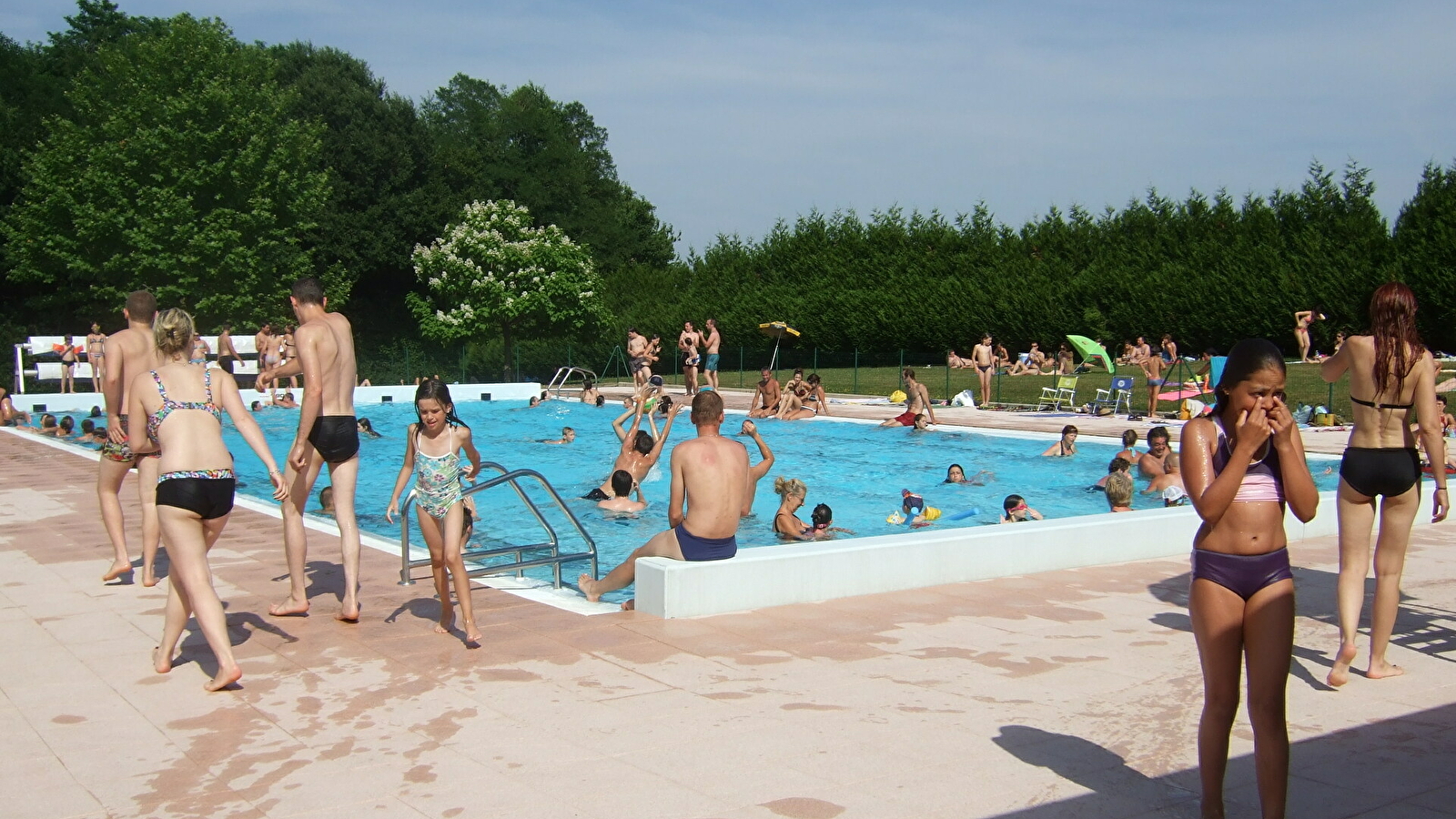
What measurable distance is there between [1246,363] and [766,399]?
21448 mm

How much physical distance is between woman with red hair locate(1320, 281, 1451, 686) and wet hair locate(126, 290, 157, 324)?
6499 mm

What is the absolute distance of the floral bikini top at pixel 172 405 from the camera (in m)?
5.34

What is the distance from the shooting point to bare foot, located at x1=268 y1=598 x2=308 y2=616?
6.59 meters

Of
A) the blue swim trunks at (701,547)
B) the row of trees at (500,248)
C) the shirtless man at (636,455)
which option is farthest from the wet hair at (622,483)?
the row of trees at (500,248)

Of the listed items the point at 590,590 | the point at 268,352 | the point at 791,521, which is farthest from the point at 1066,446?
the point at 268,352

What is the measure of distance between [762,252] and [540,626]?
38.1 m

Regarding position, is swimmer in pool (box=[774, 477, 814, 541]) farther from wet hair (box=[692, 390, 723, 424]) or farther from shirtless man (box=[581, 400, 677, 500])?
wet hair (box=[692, 390, 723, 424])

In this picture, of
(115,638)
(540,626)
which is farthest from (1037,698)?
(115,638)

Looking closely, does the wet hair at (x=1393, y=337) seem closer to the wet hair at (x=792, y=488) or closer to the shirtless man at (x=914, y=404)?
the wet hair at (x=792, y=488)

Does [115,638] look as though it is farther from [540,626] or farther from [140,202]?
[140,202]

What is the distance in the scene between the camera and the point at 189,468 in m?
5.26

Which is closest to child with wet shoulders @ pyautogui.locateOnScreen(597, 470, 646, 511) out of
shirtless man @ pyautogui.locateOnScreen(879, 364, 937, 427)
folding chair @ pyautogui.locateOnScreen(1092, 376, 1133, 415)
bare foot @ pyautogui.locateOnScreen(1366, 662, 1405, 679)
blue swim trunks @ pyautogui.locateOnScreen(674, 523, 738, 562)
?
blue swim trunks @ pyautogui.locateOnScreen(674, 523, 738, 562)

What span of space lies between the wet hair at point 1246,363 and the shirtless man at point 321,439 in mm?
4493

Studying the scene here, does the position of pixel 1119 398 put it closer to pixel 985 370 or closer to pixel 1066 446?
pixel 985 370
